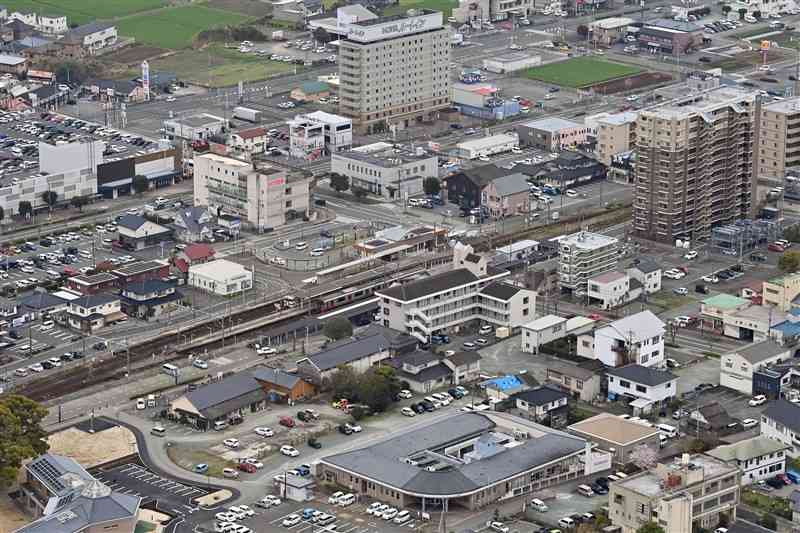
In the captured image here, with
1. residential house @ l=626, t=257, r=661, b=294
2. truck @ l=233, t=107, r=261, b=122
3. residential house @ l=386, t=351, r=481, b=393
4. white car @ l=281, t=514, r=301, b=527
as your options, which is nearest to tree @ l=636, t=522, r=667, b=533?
white car @ l=281, t=514, r=301, b=527

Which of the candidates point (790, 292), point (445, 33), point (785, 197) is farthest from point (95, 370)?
point (445, 33)

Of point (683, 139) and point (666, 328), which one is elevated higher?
point (683, 139)

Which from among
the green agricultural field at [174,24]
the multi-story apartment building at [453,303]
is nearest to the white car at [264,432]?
the multi-story apartment building at [453,303]

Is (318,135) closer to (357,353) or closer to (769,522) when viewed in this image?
(357,353)

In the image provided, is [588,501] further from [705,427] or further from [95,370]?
[95,370]

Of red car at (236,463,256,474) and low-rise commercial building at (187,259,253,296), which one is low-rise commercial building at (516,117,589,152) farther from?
red car at (236,463,256,474)

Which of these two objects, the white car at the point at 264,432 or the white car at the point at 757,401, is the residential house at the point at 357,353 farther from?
the white car at the point at 757,401
